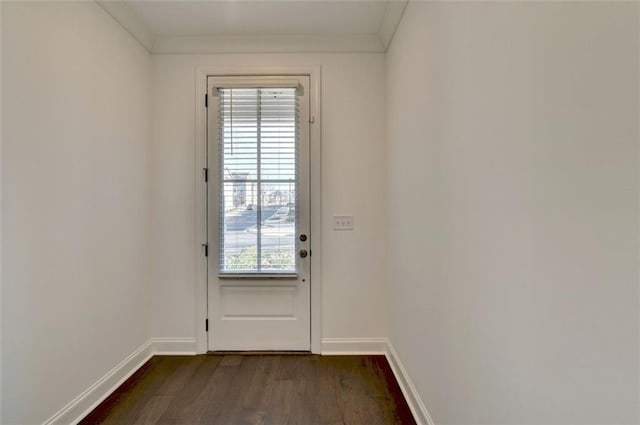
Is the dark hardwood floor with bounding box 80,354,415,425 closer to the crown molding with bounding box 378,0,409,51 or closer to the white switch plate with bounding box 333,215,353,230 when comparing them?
the white switch plate with bounding box 333,215,353,230

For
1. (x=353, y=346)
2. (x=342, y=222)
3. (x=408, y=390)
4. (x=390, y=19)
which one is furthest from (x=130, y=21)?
(x=408, y=390)

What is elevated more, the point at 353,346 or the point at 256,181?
the point at 256,181

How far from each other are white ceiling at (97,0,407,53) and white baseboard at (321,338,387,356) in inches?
94.5

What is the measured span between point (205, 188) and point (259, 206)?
47 cm

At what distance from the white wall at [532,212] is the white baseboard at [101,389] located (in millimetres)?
1980

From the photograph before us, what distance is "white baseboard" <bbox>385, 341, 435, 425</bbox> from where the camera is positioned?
1684 mm

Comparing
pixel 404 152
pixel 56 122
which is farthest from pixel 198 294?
pixel 404 152

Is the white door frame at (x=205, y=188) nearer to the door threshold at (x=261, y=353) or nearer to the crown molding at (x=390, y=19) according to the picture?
the door threshold at (x=261, y=353)

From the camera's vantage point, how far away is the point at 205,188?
2568mm

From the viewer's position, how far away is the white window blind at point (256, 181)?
2566 millimetres

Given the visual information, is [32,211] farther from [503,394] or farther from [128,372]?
[503,394]

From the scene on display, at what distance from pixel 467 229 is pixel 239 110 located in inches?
81.5

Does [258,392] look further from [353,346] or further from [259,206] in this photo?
[259,206]

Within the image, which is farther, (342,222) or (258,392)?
(342,222)
